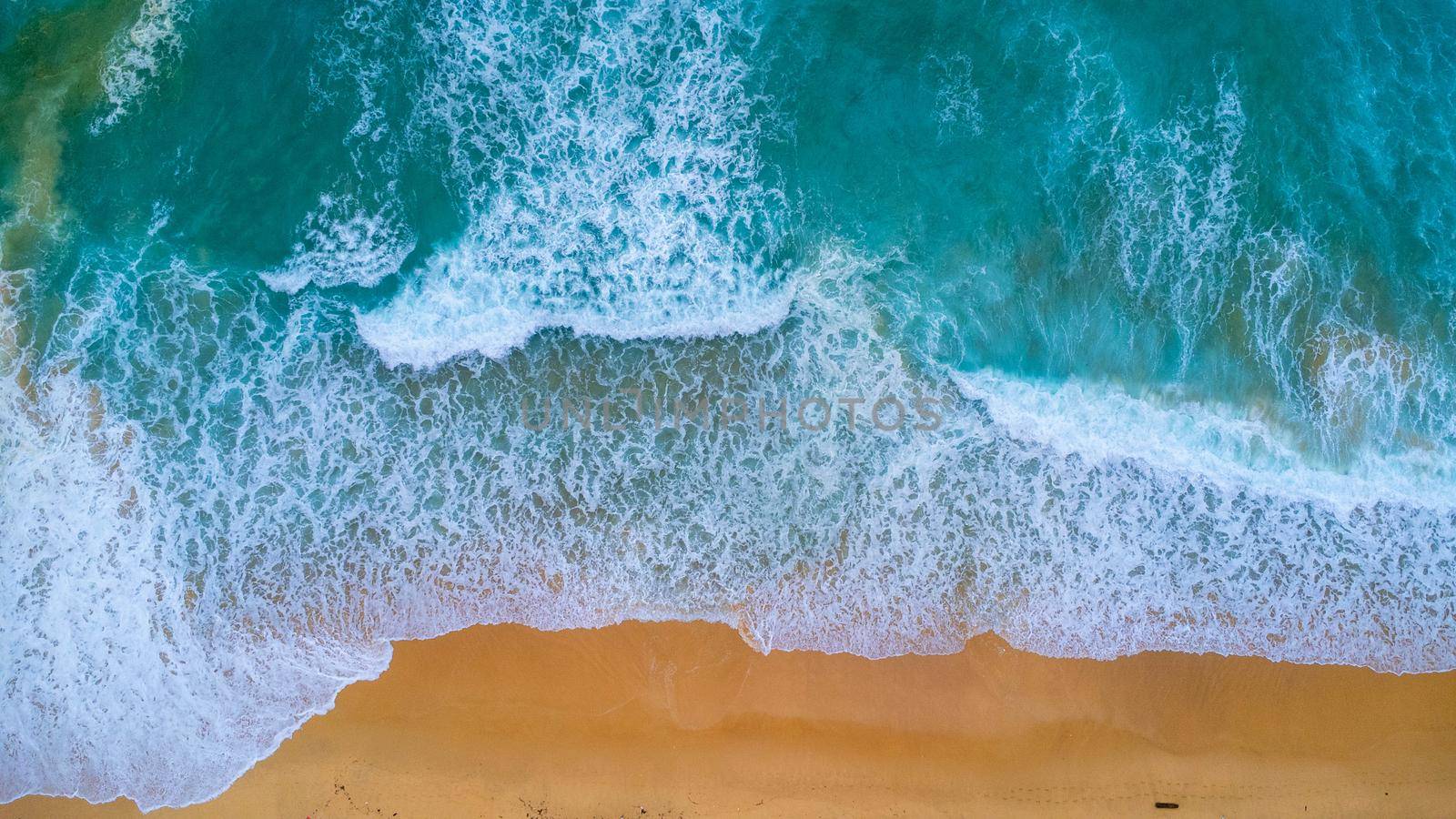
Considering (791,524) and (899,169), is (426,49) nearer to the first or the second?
(899,169)

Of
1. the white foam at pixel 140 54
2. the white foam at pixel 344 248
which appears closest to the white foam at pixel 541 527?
the white foam at pixel 344 248

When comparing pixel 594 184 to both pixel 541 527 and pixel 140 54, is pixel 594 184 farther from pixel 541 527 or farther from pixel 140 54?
pixel 140 54

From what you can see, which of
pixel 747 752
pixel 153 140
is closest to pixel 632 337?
pixel 747 752

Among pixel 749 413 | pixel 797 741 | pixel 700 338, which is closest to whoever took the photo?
pixel 797 741

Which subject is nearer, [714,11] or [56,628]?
[56,628]

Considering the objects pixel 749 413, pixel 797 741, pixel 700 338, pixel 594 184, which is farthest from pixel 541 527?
pixel 594 184

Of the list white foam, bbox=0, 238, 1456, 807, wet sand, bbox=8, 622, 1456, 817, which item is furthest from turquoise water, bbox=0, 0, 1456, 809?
wet sand, bbox=8, 622, 1456, 817
